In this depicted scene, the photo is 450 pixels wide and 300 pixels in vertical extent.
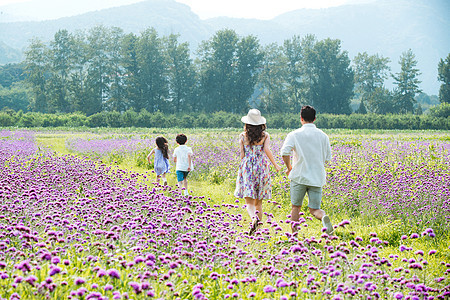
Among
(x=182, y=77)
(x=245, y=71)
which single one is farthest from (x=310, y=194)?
(x=245, y=71)

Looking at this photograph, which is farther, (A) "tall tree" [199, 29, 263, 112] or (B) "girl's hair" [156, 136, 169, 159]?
(A) "tall tree" [199, 29, 263, 112]

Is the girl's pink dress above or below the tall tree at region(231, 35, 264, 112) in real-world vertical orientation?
below

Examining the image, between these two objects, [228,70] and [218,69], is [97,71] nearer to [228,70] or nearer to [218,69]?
[218,69]

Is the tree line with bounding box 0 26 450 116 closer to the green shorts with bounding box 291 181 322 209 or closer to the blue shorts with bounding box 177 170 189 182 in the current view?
the blue shorts with bounding box 177 170 189 182

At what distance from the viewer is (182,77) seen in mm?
70750

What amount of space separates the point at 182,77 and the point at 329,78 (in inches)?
1048

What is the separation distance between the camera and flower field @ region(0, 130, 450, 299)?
3543 mm

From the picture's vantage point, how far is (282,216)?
8508mm

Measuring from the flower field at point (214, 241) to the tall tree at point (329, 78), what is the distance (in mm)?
63009

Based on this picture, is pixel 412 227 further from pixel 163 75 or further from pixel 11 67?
pixel 11 67

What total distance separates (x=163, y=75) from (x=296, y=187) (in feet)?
221

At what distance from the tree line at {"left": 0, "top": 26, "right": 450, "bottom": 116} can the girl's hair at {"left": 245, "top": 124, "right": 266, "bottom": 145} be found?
6269 cm

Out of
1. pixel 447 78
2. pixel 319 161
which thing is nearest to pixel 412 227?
pixel 319 161

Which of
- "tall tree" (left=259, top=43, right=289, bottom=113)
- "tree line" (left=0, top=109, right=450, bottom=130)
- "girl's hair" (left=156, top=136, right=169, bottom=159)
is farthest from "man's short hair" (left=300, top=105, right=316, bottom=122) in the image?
"tall tree" (left=259, top=43, right=289, bottom=113)
